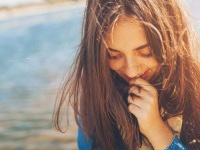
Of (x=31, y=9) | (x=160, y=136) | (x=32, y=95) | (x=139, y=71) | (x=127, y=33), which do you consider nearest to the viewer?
(x=127, y=33)

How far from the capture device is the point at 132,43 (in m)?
2.07

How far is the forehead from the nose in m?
0.08

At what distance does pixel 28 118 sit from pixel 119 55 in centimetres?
422

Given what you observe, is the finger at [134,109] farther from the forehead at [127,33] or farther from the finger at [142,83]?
the forehead at [127,33]

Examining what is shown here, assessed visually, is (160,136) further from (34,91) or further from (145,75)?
(34,91)

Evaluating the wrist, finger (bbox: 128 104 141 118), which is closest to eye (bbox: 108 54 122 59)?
finger (bbox: 128 104 141 118)

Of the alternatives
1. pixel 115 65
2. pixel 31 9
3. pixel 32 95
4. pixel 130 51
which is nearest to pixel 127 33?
pixel 130 51

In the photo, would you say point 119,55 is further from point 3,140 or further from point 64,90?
point 3,140

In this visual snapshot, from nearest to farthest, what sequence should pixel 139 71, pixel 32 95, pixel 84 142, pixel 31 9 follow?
pixel 139 71 < pixel 84 142 < pixel 32 95 < pixel 31 9

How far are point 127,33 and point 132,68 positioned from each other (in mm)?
177

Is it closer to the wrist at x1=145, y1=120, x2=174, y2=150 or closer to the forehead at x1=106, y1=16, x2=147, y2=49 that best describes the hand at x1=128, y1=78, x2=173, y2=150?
the wrist at x1=145, y1=120, x2=174, y2=150

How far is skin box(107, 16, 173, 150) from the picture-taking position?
207cm

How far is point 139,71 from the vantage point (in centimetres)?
217

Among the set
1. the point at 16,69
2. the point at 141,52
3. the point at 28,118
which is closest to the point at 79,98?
the point at 141,52
